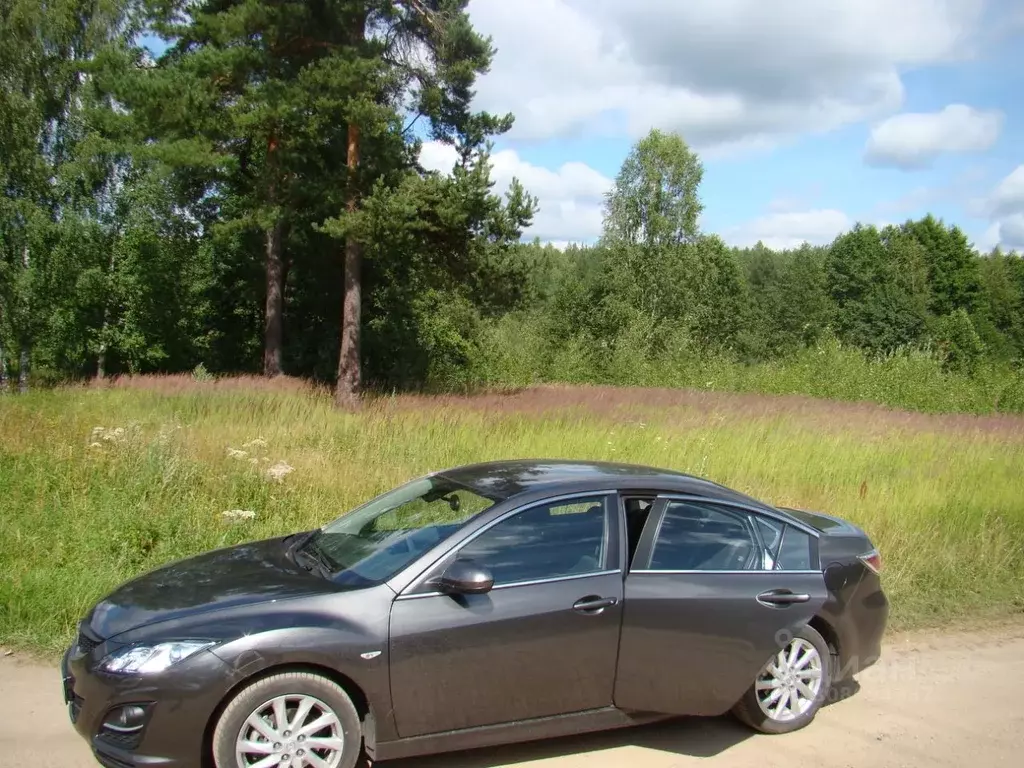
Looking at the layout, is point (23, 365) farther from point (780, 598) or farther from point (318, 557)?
point (780, 598)

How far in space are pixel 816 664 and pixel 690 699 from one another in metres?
0.95

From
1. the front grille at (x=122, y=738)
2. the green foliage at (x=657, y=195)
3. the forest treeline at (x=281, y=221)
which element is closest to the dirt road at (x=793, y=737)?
the front grille at (x=122, y=738)

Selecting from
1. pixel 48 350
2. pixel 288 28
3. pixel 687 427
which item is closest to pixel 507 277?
pixel 288 28

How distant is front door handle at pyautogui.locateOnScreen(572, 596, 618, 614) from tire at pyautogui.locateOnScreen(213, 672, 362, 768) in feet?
3.87

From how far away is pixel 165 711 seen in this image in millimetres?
3752

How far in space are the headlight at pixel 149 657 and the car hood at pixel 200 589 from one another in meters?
0.17

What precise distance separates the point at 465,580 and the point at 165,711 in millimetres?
1397

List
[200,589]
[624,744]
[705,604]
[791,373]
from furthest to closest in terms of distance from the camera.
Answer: [791,373] → [624,744] → [705,604] → [200,589]

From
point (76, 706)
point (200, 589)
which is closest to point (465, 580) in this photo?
point (200, 589)

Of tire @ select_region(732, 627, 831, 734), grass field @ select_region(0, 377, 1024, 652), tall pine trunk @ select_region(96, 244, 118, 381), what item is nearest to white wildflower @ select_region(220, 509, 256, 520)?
grass field @ select_region(0, 377, 1024, 652)

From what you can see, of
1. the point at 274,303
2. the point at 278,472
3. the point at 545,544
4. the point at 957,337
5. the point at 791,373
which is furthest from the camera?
the point at 957,337

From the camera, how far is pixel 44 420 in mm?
10930

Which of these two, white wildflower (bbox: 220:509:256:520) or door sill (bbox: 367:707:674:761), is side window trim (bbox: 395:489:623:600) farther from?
white wildflower (bbox: 220:509:256:520)

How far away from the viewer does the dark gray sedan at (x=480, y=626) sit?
388 centimetres
